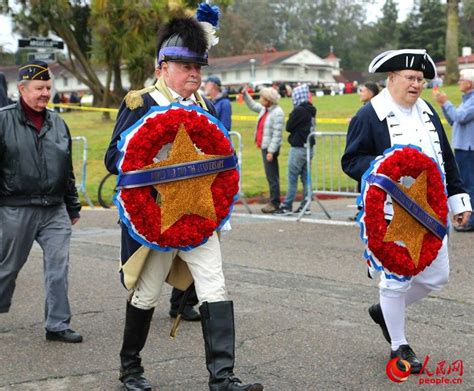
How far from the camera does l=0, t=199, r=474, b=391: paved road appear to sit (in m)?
5.53

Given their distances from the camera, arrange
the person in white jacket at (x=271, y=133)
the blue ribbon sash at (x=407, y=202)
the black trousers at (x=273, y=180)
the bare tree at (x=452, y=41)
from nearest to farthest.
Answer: the blue ribbon sash at (x=407, y=202), the person in white jacket at (x=271, y=133), the black trousers at (x=273, y=180), the bare tree at (x=452, y=41)

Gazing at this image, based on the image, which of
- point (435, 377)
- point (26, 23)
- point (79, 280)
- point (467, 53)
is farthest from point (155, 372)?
point (467, 53)

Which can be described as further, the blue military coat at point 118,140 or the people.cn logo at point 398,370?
the people.cn logo at point 398,370

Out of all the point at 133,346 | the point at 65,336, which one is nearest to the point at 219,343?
the point at 133,346

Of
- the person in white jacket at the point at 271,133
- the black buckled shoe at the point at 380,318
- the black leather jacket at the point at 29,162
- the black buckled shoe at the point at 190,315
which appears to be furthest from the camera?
the person in white jacket at the point at 271,133

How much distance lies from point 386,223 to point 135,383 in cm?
173

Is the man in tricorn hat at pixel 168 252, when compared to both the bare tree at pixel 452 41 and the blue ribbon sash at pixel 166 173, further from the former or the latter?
the bare tree at pixel 452 41

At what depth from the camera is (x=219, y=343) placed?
4.91 meters

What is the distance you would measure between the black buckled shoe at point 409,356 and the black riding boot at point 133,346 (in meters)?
1.53

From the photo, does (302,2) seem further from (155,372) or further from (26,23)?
(155,372)

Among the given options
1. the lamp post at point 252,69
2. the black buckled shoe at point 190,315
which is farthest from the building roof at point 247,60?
the black buckled shoe at point 190,315

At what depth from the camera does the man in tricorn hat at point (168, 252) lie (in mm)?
5059

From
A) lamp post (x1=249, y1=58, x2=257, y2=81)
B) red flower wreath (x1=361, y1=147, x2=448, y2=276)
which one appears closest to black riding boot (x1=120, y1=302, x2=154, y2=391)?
red flower wreath (x1=361, y1=147, x2=448, y2=276)

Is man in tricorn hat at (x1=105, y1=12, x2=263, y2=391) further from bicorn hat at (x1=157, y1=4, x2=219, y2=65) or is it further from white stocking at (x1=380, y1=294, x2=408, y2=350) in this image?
white stocking at (x1=380, y1=294, x2=408, y2=350)
